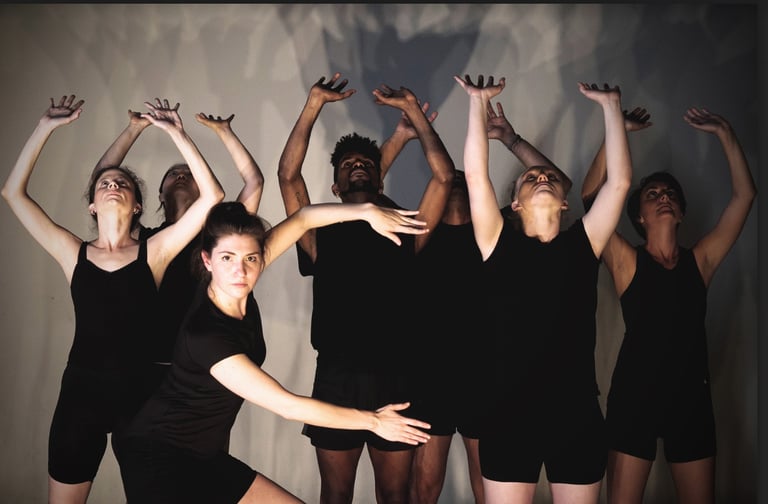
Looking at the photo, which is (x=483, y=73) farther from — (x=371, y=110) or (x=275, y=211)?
(x=275, y=211)

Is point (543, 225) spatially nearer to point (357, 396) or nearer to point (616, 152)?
point (616, 152)

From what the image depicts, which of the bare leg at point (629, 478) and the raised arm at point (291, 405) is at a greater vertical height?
the raised arm at point (291, 405)

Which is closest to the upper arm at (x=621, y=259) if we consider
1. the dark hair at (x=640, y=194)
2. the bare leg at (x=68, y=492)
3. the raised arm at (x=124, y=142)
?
the dark hair at (x=640, y=194)

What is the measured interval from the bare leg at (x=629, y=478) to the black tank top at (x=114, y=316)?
80.8 inches

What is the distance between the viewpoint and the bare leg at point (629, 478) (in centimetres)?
332

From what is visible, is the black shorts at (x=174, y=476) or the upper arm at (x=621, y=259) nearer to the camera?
the black shorts at (x=174, y=476)

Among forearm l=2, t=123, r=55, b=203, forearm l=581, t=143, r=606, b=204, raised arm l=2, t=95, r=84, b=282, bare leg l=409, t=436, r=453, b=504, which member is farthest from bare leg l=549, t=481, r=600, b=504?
forearm l=2, t=123, r=55, b=203

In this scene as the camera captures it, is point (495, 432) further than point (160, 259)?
No

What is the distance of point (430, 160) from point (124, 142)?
142 centimetres

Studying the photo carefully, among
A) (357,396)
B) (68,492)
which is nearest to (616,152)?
(357,396)

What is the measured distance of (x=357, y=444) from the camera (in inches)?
125

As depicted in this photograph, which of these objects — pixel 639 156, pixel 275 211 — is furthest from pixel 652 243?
pixel 275 211

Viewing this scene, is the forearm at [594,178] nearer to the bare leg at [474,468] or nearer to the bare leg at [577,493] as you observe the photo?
the bare leg at [474,468]

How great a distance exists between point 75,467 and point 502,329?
1.79 metres
